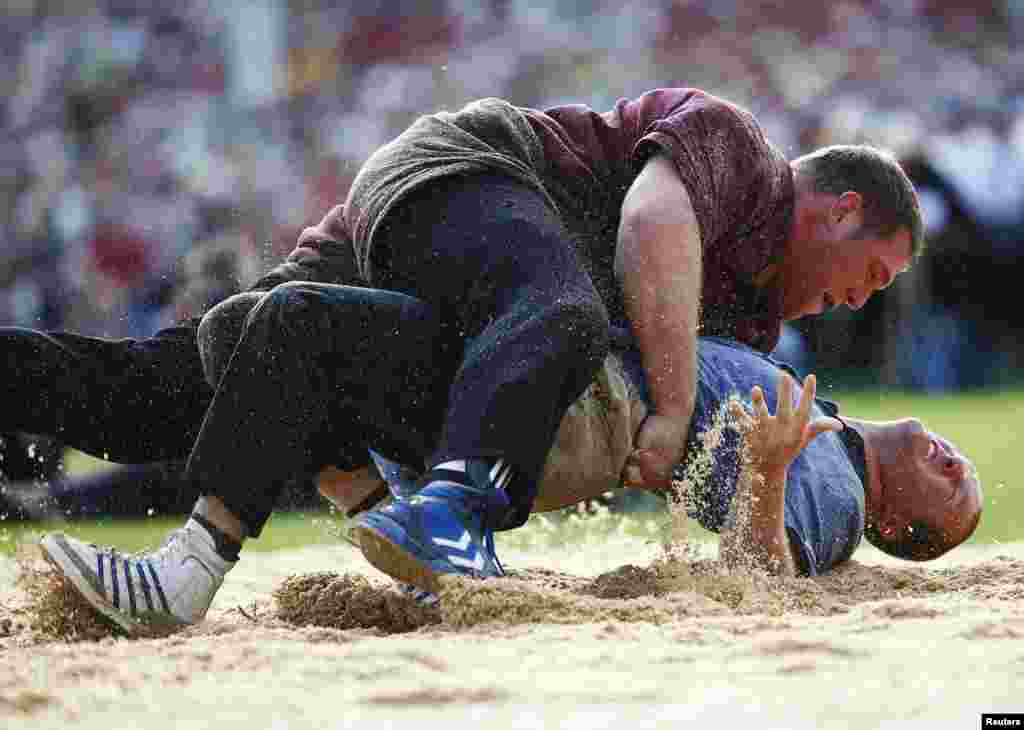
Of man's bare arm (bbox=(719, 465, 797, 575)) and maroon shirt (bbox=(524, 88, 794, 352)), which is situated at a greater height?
maroon shirt (bbox=(524, 88, 794, 352))

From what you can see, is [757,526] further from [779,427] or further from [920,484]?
[920,484]

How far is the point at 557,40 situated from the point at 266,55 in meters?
2.77

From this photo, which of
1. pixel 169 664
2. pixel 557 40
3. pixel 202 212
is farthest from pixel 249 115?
pixel 169 664

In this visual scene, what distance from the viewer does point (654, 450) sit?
10.8ft

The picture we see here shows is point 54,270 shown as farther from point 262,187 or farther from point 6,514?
point 6,514

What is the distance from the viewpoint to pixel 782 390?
10.4 ft

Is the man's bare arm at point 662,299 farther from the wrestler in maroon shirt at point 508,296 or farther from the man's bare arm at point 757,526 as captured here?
the man's bare arm at point 757,526

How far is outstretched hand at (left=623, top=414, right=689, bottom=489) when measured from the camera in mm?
3273

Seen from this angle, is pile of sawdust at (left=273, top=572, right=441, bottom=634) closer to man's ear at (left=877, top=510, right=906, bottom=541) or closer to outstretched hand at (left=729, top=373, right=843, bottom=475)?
outstretched hand at (left=729, top=373, right=843, bottom=475)

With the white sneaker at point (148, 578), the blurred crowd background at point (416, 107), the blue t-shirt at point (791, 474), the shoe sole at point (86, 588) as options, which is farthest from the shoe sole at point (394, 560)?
the blurred crowd background at point (416, 107)

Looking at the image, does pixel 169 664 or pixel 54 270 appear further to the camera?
pixel 54 270

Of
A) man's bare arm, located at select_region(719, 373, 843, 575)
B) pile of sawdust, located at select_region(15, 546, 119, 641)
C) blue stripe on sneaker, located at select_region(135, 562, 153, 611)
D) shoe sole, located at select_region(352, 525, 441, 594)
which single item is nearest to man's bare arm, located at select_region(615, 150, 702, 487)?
man's bare arm, located at select_region(719, 373, 843, 575)

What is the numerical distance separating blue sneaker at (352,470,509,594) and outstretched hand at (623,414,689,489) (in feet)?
1.57

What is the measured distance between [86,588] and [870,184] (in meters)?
2.08
